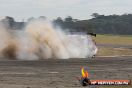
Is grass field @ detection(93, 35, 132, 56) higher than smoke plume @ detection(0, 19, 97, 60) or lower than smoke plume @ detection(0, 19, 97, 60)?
lower

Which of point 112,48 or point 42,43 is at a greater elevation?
point 42,43

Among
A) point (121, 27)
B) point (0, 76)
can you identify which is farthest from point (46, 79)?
Result: point (121, 27)

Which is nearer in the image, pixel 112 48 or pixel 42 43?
pixel 42 43

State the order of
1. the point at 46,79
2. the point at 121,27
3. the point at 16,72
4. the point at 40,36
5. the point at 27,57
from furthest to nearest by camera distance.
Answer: the point at 121,27 < the point at 40,36 < the point at 27,57 < the point at 16,72 < the point at 46,79

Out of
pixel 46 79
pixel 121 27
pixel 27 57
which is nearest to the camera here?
pixel 46 79

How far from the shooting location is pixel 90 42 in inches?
1521

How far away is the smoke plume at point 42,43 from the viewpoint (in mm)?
34531

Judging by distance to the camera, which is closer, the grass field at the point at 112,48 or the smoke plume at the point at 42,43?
the smoke plume at the point at 42,43

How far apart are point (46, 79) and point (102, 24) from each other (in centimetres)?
15991

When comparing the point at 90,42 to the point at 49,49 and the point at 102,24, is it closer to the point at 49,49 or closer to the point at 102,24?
the point at 49,49

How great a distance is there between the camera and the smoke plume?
3453 centimetres

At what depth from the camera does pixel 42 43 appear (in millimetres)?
36031

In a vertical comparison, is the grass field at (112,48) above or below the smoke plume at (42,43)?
below

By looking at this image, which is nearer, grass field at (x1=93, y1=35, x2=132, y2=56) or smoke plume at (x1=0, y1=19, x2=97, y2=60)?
smoke plume at (x1=0, y1=19, x2=97, y2=60)
